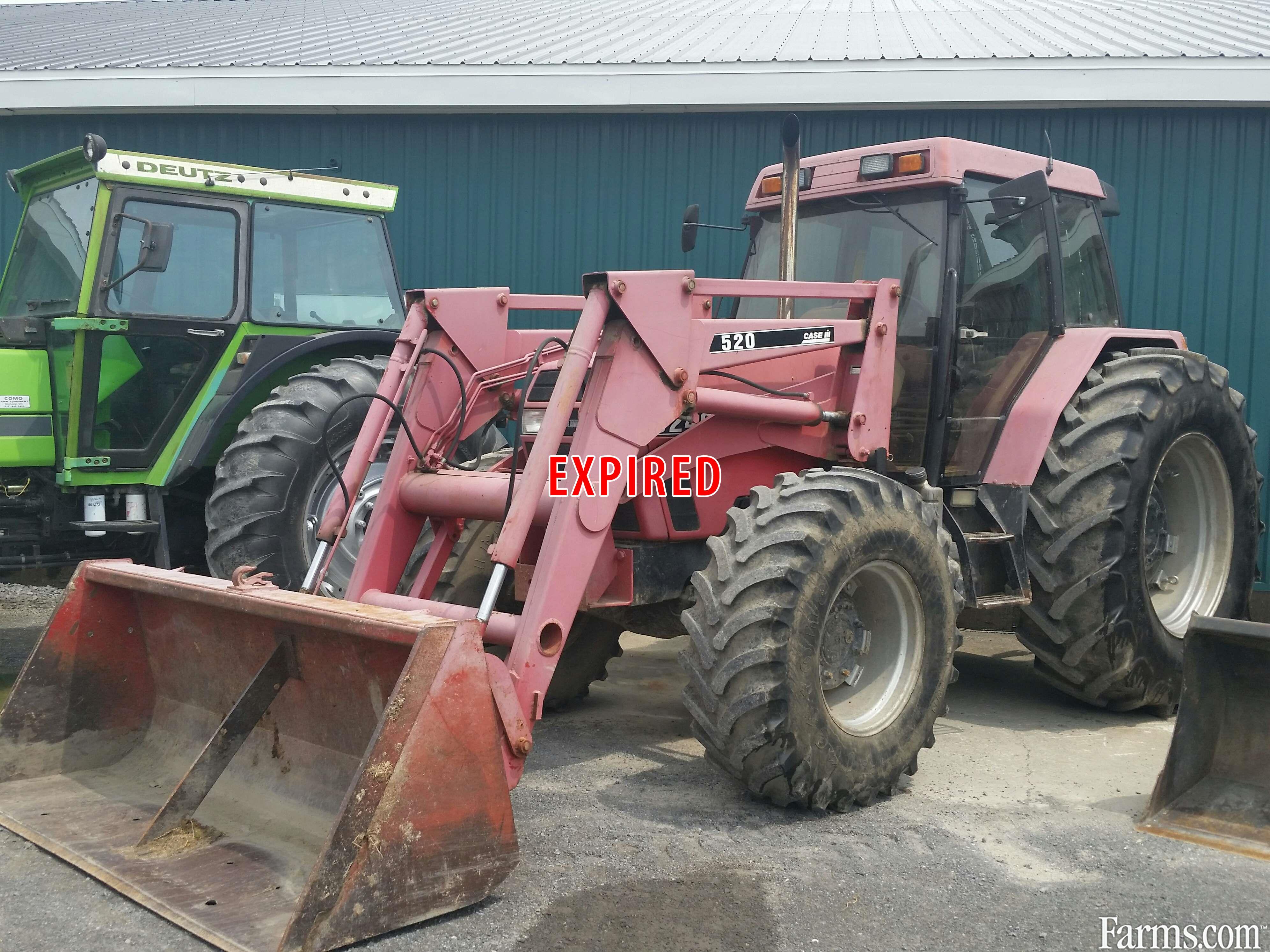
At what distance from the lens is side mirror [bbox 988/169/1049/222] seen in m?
4.89

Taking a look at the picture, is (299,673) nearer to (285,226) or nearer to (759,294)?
(759,294)

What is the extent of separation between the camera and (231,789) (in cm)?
382

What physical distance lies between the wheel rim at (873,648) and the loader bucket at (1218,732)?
2.87 ft

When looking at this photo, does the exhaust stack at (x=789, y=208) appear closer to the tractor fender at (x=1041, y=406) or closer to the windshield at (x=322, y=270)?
the tractor fender at (x=1041, y=406)

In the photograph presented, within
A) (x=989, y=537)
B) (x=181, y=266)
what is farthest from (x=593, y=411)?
(x=181, y=266)

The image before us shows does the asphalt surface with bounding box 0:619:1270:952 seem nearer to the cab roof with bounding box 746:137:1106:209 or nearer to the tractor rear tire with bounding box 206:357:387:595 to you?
the tractor rear tire with bounding box 206:357:387:595

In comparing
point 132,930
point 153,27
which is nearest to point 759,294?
point 132,930

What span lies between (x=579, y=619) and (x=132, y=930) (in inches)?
96.9

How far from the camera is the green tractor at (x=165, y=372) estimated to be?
18.5 ft

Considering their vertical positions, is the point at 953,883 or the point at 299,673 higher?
the point at 299,673

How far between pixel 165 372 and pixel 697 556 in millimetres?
3107

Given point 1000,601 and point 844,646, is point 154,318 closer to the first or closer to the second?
point 844,646

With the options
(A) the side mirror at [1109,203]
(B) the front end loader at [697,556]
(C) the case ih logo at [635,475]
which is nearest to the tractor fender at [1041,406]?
(B) the front end loader at [697,556]

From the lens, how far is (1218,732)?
13.4 feet
